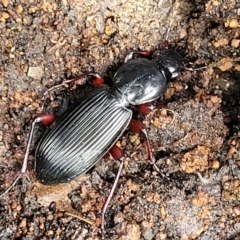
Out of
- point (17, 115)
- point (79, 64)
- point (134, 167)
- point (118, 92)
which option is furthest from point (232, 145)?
point (17, 115)

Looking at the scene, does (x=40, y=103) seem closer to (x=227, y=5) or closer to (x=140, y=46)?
(x=140, y=46)

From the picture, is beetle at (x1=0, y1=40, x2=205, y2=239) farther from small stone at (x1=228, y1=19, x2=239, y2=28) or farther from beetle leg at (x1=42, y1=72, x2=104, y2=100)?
small stone at (x1=228, y1=19, x2=239, y2=28)

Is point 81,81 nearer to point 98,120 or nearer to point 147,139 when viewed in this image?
point 98,120

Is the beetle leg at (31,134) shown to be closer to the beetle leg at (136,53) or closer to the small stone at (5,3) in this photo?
the beetle leg at (136,53)

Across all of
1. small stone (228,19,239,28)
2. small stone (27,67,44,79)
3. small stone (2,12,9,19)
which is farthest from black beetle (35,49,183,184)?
small stone (2,12,9,19)

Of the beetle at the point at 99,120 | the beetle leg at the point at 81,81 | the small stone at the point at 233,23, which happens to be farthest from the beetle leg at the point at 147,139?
the small stone at the point at 233,23

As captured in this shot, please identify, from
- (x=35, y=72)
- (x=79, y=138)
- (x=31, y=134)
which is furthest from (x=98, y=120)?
(x=35, y=72)

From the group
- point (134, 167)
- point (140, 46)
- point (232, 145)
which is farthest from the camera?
point (140, 46)
